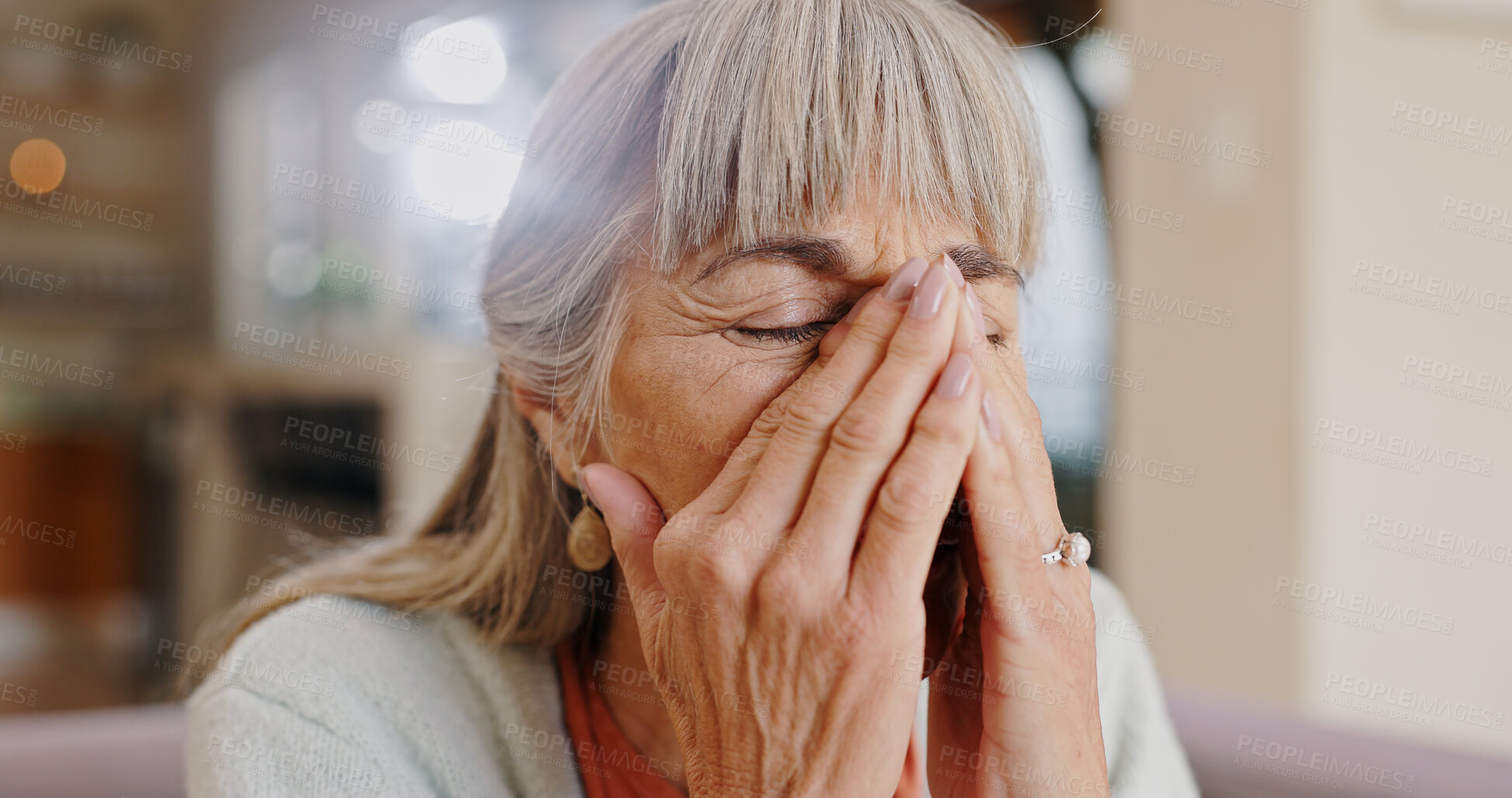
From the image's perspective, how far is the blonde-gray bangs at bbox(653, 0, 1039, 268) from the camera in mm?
826

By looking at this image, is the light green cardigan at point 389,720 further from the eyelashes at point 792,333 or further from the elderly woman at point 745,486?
the eyelashes at point 792,333

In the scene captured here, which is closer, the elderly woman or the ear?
the elderly woman

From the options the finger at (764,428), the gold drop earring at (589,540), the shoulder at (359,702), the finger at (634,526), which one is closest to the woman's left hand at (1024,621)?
the finger at (764,428)

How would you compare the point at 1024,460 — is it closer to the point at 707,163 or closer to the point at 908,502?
Answer: the point at 908,502

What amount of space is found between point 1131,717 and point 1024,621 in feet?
1.67

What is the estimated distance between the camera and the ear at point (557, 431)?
100 cm

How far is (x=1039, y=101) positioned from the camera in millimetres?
1053

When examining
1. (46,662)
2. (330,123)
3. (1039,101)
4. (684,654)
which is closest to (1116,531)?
(1039,101)

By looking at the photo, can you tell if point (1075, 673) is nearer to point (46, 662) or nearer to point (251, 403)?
point (251, 403)

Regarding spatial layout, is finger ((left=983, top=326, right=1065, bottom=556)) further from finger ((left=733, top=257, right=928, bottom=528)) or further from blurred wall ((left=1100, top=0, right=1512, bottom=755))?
blurred wall ((left=1100, top=0, right=1512, bottom=755))

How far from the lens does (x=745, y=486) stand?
775mm

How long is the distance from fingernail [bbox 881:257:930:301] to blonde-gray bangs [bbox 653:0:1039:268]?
3.5 inches

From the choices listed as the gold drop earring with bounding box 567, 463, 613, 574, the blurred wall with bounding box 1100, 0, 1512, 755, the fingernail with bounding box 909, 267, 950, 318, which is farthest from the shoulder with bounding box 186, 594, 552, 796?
the blurred wall with bounding box 1100, 0, 1512, 755

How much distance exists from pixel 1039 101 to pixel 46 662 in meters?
4.69
